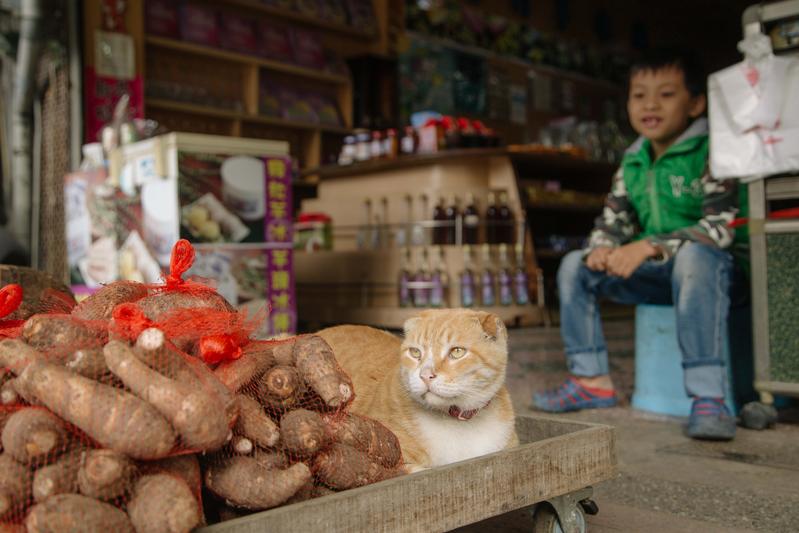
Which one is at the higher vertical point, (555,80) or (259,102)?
(555,80)

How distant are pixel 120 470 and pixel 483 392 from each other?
30.1 inches

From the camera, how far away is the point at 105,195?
4.21 meters

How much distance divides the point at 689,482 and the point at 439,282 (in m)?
3.15

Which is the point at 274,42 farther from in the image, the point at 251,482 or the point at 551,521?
the point at 251,482

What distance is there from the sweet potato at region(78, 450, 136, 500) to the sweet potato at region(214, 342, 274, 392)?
0.21 metres

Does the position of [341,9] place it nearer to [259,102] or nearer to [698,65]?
[259,102]

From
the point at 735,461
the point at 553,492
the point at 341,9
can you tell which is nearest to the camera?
the point at 553,492

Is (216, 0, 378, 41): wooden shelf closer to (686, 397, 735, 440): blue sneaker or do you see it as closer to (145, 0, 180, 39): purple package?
(145, 0, 180, 39): purple package

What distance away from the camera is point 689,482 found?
2.07 meters

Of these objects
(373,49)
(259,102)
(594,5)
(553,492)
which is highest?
(594,5)

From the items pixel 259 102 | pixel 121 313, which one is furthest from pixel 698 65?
pixel 259 102

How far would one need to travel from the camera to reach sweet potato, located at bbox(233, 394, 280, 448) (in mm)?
1127

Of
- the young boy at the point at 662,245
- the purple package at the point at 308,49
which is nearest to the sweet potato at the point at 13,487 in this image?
the young boy at the point at 662,245

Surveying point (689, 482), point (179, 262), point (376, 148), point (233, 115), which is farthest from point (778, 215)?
point (233, 115)
